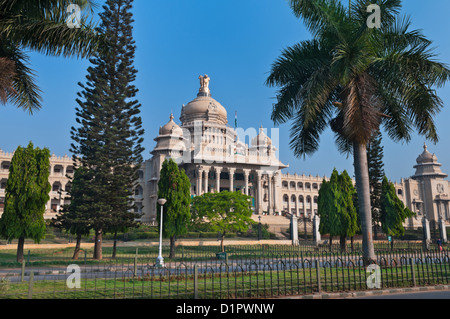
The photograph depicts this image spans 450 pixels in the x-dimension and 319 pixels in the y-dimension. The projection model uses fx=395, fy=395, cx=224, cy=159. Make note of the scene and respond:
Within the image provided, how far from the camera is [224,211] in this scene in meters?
29.3

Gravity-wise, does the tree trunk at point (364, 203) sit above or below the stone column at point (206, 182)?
below

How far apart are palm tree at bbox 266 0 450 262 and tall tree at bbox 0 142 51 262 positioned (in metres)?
16.2

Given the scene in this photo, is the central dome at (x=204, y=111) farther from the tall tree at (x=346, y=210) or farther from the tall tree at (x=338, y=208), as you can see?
the tall tree at (x=346, y=210)

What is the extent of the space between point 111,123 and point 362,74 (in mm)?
18033

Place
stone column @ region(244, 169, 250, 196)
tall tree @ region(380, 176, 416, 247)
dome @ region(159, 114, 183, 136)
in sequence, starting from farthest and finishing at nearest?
1. dome @ region(159, 114, 183, 136)
2. stone column @ region(244, 169, 250, 196)
3. tall tree @ region(380, 176, 416, 247)

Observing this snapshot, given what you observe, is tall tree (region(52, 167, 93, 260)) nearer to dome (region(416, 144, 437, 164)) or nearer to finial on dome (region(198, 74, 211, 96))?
finial on dome (region(198, 74, 211, 96))

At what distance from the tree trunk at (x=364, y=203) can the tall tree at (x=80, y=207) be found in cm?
1671

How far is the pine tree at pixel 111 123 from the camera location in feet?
82.9

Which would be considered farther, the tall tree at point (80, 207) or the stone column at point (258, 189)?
the stone column at point (258, 189)

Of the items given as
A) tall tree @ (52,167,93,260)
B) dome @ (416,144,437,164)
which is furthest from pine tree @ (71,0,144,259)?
dome @ (416,144,437,164)

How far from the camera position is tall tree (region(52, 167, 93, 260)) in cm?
2403

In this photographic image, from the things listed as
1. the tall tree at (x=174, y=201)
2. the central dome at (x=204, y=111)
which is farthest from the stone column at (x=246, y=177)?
the tall tree at (x=174, y=201)

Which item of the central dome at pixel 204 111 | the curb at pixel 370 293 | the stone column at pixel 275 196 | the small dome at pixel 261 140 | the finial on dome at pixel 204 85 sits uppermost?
the finial on dome at pixel 204 85
